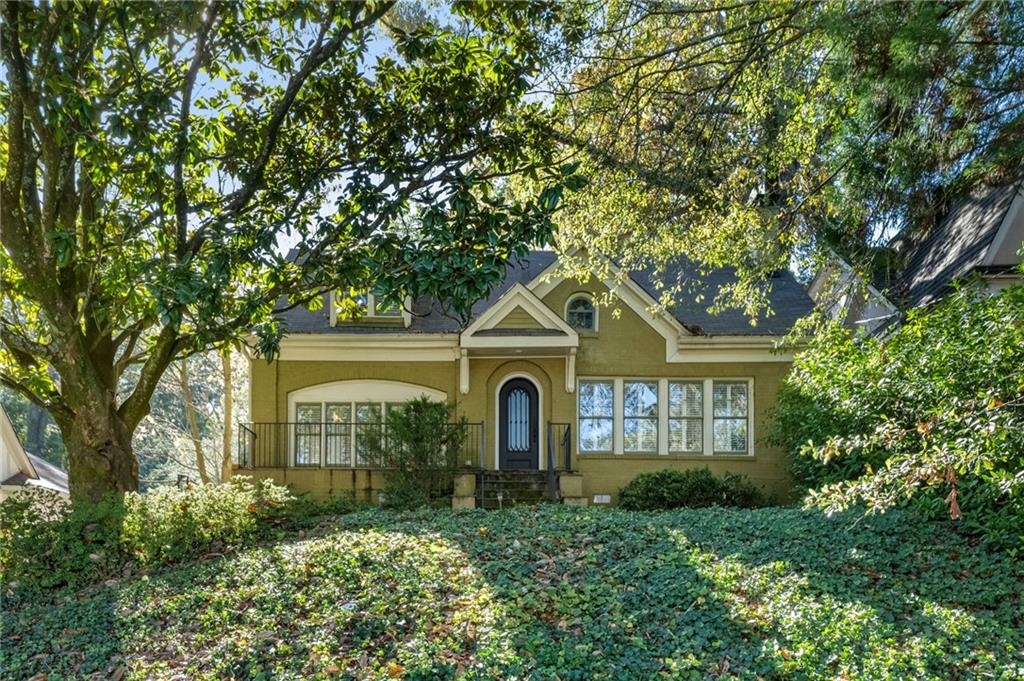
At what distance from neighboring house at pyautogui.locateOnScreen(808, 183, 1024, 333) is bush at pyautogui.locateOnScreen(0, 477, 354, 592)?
347 inches

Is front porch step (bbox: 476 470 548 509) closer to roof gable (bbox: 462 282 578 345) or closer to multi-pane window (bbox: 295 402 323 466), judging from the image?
roof gable (bbox: 462 282 578 345)

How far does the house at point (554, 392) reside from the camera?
15.1 m

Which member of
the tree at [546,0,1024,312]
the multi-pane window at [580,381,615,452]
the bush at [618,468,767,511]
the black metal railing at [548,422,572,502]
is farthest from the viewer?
the multi-pane window at [580,381,615,452]

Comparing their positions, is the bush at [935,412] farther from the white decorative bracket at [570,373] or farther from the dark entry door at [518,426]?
the dark entry door at [518,426]

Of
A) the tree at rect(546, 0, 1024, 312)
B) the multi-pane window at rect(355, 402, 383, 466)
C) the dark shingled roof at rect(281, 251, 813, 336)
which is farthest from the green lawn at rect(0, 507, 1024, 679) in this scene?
the dark shingled roof at rect(281, 251, 813, 336)

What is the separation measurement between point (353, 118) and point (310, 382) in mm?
7121

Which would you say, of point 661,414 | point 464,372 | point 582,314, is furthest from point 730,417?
point 464,372

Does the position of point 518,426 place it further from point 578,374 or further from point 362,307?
point 362,307

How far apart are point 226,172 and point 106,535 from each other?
4.71 meters

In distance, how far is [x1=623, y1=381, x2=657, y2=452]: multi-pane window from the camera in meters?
15.4

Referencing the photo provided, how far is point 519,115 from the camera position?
9.81m

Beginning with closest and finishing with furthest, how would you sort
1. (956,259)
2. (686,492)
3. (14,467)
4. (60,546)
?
(60,546)
(956,259)
(686,492)
(14,467)

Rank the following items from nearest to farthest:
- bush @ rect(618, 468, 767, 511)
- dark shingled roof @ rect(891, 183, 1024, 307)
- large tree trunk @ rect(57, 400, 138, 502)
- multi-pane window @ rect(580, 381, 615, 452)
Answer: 1. large tree trunk @ rect(57, 400, 138, 502)
2. dark shingled roof @ rect(891, 183, 1024, 307)
3. bush @ rect(618, 468, 767, 511)
4. multi-pane window @ rect(580, 381, 615, 452)

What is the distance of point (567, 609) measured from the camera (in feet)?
21.5
